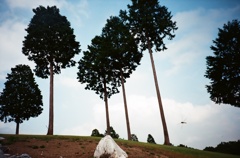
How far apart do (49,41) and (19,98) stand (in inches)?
546

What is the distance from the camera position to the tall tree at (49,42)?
68.3ft

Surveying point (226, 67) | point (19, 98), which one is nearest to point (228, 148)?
point (226, 67)

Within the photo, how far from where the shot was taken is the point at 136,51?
959 inches

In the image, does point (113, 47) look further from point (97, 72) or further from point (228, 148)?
point (228, 148)

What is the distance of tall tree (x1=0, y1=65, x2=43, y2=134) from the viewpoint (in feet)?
92.1

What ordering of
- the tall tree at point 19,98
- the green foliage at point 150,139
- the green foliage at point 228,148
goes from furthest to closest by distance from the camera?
the green foliage at point 150,139
the tall tree at point 19,98
the green foliage at point 228,148

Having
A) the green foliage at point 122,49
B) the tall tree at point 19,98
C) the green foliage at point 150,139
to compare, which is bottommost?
the green foliage at point 150,139

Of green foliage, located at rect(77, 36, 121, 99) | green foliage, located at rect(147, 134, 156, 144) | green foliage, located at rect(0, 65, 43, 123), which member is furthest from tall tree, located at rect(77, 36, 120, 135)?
green foliage, located at rect(147, 134, 156, 144)

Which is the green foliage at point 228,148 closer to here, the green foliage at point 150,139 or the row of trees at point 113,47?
the row of trees at point 113,47

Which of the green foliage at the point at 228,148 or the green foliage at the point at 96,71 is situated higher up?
the green foliage at the point at 96,71

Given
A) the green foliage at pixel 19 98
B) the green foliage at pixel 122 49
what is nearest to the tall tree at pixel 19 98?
the green foliage at pixel 19 98

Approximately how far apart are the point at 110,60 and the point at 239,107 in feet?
64.7

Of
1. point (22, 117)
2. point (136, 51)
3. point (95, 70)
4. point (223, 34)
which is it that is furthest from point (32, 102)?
point (223, 34)

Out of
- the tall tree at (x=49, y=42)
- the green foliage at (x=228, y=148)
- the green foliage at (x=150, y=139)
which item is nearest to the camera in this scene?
the tall tree at (x=49, y=42)
